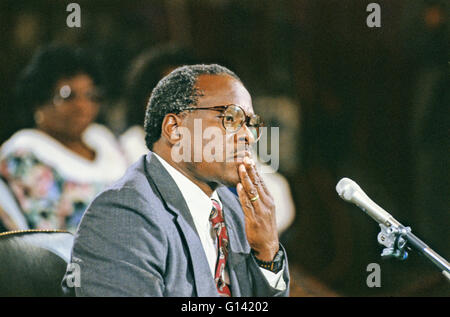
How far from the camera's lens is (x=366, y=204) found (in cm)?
179

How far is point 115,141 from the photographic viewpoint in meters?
2.70

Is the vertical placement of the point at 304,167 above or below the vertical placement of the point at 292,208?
above

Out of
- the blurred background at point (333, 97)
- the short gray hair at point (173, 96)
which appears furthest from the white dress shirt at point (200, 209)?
the blurred background at point (333, 97)

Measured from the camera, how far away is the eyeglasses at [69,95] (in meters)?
2.62

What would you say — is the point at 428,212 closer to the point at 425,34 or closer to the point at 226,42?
the point at 425,34

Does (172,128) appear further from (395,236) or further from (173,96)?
(395,236)

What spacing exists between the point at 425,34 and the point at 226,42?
1.06 meters

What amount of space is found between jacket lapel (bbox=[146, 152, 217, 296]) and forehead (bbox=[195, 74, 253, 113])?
33 centimetres

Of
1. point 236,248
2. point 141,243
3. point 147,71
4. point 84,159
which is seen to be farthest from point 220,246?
point 84,159

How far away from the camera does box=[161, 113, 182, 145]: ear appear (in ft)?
6.77

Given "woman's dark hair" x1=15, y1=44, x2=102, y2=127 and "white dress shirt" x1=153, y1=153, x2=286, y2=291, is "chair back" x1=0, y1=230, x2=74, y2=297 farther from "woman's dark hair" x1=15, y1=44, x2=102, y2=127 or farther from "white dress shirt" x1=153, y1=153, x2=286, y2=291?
"woman's dark hair" x1=15, y1=44, x2=102, y2=127

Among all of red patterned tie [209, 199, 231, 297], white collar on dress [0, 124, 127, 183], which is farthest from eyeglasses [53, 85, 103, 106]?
red patterned tie [209, 199, 231, 297]

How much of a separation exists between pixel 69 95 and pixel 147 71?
490 millimetres

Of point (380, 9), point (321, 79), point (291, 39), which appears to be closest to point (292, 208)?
point (321, 79)
